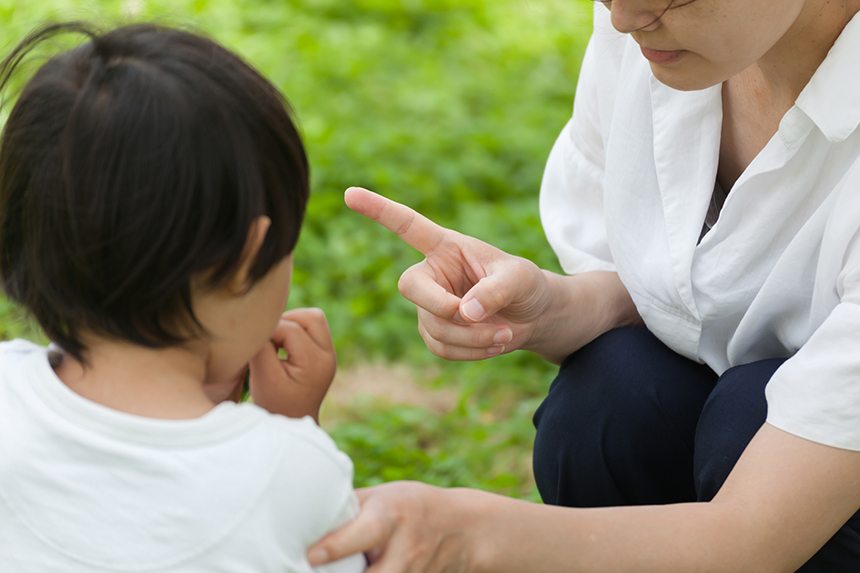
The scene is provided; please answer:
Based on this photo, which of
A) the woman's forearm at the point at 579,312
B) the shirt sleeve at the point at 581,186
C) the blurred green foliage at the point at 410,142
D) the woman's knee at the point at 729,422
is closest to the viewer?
the woman's knee at the point at 729,422

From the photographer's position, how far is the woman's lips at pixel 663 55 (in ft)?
4.10

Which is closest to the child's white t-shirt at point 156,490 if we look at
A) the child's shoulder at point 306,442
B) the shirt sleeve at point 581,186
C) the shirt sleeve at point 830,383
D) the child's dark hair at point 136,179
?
the child's shoulder at point 306,442

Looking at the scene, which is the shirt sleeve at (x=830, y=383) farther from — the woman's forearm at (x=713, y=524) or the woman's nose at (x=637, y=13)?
the woman's nose at (x=637, y=13)

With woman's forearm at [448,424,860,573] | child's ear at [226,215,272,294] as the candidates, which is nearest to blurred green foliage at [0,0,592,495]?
child's ear at [226,215,272,294]

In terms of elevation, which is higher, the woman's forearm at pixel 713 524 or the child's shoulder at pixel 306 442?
the child's shoulder at pixel 306 442

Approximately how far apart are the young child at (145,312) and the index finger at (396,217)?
384 millimetres

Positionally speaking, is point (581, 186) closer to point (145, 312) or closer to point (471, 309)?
point (471, 309)

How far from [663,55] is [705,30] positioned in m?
0.09

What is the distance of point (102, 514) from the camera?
0.93m

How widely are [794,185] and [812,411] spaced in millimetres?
354

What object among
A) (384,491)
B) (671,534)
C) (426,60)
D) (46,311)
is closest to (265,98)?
(46,311)

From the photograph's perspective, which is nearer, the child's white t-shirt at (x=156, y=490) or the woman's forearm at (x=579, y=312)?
the child's white t-shirt at (x=156, y=490)

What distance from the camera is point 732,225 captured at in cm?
140

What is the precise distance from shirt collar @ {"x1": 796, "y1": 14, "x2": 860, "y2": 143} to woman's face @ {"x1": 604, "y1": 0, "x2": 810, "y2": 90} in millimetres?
74
